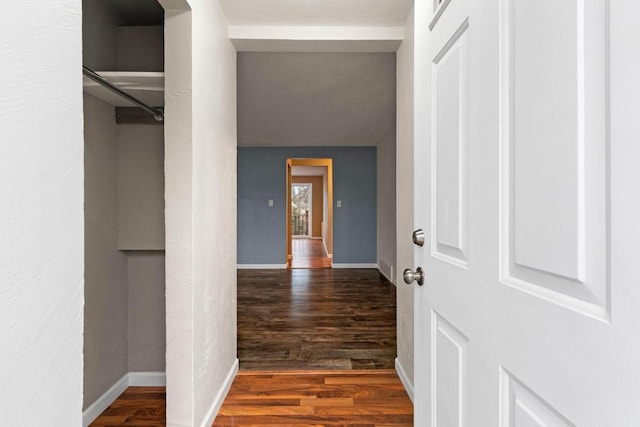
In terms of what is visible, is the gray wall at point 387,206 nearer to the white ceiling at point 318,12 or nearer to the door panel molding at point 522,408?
the white ceiling at point 318,12

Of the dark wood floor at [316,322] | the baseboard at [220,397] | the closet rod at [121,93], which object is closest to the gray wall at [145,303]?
the baseboard at [220,397]

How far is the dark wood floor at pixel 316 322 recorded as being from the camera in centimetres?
250

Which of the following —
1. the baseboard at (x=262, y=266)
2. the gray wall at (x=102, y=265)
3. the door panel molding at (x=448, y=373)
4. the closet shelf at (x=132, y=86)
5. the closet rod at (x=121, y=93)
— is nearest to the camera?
the door panel molding at (x=448, y=373)

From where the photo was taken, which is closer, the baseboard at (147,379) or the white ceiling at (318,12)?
the white ceiling at (318,12)

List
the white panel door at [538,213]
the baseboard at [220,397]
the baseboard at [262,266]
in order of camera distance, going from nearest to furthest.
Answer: the white panel door at [538,213] → the baseboard at [220,397] → the baseboard at [262,266]

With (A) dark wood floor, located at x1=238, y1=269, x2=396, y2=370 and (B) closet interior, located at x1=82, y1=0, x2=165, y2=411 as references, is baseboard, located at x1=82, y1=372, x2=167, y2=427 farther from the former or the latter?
(A) dark wood floor, located at x1=238, y1=269, x2=396, y2=370

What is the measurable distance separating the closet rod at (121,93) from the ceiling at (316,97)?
0.99 metres

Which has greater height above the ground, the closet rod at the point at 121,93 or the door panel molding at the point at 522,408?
the closet rod at the point at 121,93

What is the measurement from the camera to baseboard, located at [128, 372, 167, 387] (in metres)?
2.11

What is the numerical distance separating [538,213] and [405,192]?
5.54ft

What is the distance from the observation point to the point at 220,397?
187 cm

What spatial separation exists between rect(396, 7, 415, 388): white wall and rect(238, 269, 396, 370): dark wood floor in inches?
15.2

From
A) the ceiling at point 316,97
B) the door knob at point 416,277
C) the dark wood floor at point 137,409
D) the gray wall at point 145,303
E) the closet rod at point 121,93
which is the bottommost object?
the dark wood floor at point 137,409
